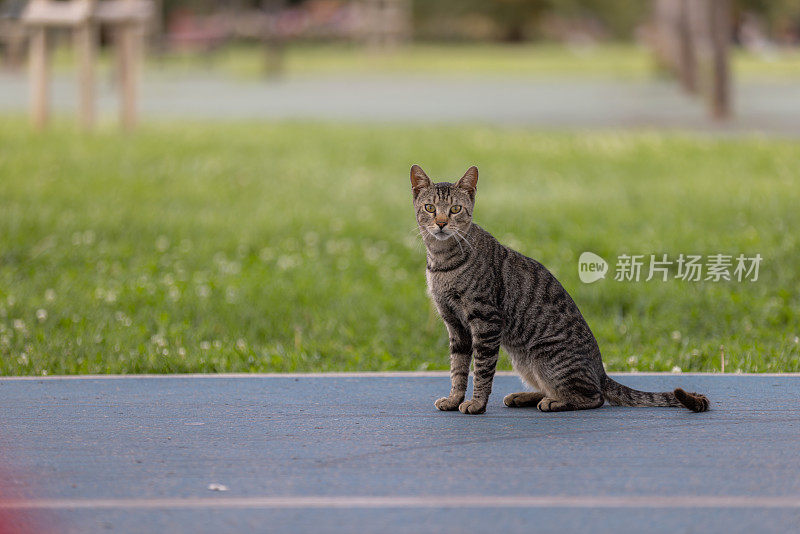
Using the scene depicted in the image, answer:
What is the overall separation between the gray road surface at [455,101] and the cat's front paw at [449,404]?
11403mm

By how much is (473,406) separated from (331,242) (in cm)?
464

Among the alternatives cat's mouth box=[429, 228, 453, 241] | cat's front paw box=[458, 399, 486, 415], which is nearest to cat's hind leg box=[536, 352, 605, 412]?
cat's front paw box=[458, 399, 486, 415]

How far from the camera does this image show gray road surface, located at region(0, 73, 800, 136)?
1792 cm

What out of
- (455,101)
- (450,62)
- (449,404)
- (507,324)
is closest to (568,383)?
(507,324)

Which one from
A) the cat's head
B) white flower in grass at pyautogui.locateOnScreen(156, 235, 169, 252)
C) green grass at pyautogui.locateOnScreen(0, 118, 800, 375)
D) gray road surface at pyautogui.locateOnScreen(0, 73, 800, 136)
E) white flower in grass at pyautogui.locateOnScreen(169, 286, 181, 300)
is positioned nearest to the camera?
the cat's head

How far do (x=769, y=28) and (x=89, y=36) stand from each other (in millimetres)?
43353

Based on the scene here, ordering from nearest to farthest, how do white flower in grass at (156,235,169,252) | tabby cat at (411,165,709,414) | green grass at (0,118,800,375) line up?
1. tabby cat at (411,165,709,414)
2. green grass at (0,118,800,375)
3. white flower in grass at (156,235,169,252)

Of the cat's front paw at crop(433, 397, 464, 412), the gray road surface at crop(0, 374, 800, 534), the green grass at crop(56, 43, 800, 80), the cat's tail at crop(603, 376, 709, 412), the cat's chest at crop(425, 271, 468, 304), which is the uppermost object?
the green grass at crop(56, 43, 800, 80)

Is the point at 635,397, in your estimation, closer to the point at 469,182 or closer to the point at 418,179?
the point at 469,182

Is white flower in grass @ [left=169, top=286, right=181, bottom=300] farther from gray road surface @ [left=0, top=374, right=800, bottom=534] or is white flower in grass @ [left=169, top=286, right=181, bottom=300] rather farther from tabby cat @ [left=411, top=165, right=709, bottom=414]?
tabby cat @ [left=411, top=165, right=709, bottom=414]

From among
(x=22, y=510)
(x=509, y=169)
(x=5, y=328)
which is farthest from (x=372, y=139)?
(x=22, y=510)

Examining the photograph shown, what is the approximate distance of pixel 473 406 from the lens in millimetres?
5484

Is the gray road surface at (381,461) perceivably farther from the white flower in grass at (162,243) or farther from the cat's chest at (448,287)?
the white flower in grass at (162,243)

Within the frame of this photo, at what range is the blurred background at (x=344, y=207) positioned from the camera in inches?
304
